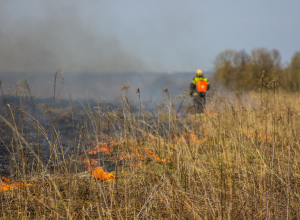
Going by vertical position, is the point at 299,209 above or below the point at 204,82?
below

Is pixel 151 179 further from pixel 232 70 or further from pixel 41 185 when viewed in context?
pixel 232 70

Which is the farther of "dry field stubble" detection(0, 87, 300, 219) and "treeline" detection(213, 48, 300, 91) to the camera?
"treeline" detection(213, 48, 300, 91)

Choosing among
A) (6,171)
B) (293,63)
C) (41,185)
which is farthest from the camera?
(293,63)

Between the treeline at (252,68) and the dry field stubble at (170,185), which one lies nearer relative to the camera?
the dry field stubble at (170,185)

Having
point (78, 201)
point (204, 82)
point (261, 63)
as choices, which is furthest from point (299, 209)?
point (261, 63)

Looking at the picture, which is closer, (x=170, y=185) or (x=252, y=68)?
(x=170, y=185)

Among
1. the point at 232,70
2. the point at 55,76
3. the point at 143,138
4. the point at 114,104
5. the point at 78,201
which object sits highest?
the point at 232,70

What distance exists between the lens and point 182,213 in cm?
180

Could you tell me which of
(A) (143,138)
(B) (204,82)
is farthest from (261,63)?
(A) (143,138)

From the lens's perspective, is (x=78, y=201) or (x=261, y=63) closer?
(x=78, y=201)

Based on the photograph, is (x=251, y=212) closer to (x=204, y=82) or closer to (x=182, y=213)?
(x=182, y=213)

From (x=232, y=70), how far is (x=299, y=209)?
3162 centimetres

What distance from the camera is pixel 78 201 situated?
2301 mm

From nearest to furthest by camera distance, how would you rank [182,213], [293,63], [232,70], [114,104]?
[182,213] → [114,104] → [293,63] → [232,70]
